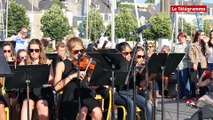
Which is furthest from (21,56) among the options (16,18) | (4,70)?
(16,18)

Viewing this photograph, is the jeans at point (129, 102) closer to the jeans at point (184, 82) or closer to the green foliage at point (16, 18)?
the jeans at point (184, 82)

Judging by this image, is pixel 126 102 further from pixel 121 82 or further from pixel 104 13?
pixel 104 13

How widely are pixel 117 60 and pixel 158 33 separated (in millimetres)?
64086

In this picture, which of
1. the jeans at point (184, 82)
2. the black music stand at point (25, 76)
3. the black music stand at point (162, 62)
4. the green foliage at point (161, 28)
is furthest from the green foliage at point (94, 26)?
the black music stand at point (25, 76)

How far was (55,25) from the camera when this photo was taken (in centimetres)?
6719

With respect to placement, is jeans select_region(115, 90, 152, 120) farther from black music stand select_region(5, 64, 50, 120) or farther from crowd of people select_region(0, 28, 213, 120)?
black music stand select_region(5, 64, 50, 120)

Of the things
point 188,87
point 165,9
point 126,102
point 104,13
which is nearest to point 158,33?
point 165,9

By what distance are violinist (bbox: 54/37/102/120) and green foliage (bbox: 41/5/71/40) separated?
190 ft

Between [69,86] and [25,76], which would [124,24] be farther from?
[25,76]

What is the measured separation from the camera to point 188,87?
13977 mm

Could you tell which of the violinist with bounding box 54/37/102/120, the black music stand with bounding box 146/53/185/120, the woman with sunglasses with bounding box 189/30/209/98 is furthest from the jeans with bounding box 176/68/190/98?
the violinist with bounding box 54/37/102/120

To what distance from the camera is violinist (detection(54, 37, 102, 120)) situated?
759cm

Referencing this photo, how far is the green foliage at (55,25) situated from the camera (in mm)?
66438

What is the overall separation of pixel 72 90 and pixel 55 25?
59946 millimetres
